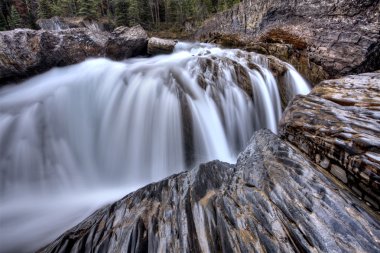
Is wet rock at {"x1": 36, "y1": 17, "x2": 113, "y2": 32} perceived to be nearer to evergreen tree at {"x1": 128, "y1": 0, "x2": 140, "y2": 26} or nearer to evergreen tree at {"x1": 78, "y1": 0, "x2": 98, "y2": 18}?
evergreen tree at {"x1": 78, "y1": 0, "x2": 98, "y2": 18}

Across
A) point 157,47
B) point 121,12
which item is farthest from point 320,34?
point 121,12

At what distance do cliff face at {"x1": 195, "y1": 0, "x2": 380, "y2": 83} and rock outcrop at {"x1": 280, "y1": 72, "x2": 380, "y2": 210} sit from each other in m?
5.95

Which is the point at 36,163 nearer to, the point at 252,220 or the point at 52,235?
the point at 52,235

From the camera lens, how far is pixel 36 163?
4.41 meters

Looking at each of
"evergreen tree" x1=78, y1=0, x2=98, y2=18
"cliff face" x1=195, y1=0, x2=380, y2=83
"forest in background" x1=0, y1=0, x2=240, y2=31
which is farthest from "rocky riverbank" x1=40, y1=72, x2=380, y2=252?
"evergreen tree" x1=78, y1=0, x2=98, y2=18

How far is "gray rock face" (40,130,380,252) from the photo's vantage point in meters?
1.66

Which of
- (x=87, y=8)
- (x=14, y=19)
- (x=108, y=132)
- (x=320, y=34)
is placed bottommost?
(x=108, y=132)

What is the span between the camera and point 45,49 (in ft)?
24.7

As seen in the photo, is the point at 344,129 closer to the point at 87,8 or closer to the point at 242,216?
the point at 242,216

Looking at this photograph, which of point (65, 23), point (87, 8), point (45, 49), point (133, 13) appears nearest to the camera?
point (45, 49)

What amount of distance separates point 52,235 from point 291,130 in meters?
3.99

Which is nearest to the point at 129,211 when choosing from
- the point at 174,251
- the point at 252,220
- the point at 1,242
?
the point at 174,251

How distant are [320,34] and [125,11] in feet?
87.1

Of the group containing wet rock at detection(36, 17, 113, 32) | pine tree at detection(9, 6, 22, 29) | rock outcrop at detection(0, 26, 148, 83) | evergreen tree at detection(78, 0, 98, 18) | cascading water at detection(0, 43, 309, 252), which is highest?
evergreen tree at detection(78, 0, 98, 18)
